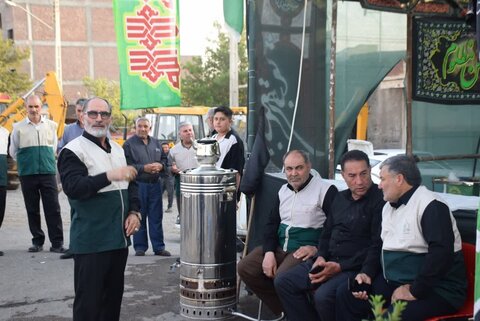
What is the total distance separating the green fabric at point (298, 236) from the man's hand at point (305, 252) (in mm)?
83

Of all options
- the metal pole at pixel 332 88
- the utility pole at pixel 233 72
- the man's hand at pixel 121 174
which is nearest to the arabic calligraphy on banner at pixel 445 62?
the metal pole at pixel 332 88

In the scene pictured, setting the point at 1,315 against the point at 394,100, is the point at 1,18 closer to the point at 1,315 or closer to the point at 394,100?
the point at 394,100

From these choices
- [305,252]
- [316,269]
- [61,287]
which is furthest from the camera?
[61,287]

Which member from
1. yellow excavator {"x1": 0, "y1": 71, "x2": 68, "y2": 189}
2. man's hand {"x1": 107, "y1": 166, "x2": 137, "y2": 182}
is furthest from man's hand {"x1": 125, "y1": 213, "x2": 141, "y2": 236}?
yellow excavator {"x1": 0, "y1": 71, "x2": 68, "y2": 189}

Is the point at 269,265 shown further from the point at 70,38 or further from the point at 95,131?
the point at 70,38

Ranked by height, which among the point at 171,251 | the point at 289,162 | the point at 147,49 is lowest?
the point at 171,251

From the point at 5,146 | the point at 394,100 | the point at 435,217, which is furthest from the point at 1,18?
the point at 435,217

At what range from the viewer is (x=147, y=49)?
7.22m

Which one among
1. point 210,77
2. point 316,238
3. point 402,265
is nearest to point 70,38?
point 210,77

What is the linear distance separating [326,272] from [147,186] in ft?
12.6

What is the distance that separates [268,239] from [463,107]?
10.2 feet

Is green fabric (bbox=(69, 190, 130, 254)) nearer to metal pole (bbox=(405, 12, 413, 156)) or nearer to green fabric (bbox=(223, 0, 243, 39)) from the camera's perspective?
green fabric (bbox=(223, 0, 243, 39))

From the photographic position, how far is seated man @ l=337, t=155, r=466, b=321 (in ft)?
10.9

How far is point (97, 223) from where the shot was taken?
3939mm
